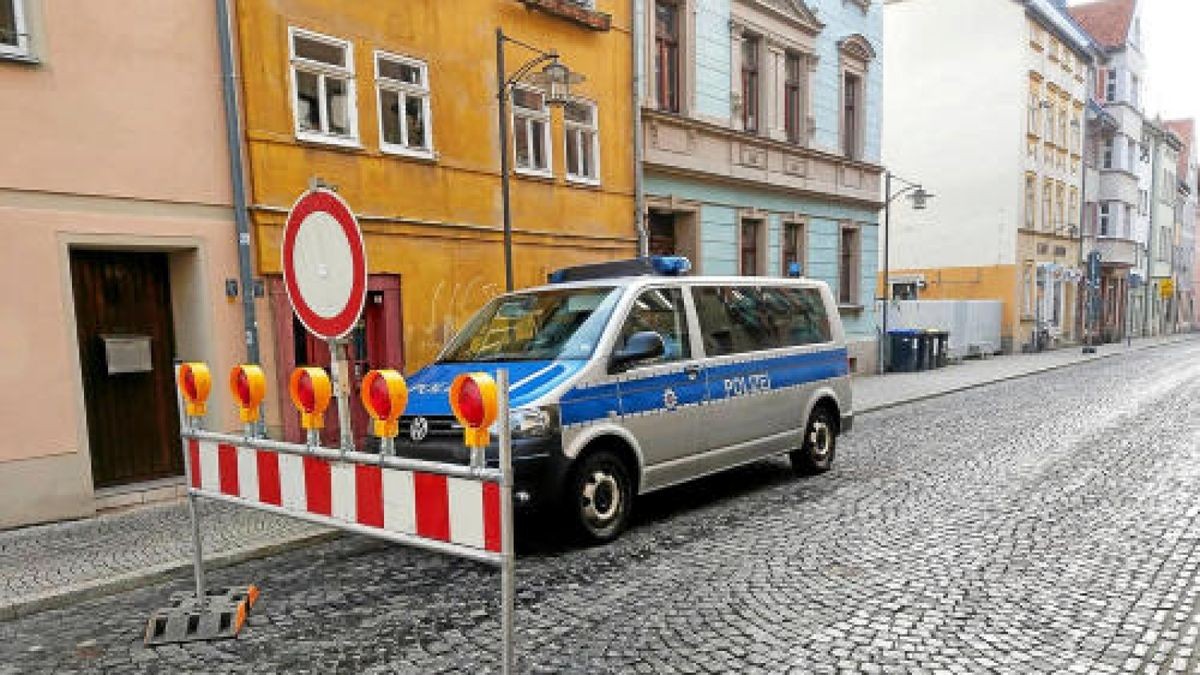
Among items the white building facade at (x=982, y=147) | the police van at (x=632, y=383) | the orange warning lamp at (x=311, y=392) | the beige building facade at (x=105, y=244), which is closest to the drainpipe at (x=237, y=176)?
the beige building facade at (x=105, y=244)

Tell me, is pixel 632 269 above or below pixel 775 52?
below

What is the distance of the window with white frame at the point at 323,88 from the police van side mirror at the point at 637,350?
17.4 ft

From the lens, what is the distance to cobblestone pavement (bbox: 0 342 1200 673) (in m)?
3.78

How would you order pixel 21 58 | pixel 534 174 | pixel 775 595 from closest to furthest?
1. pixel 775 595
2. pixel 21 58
3. pixel 534 174

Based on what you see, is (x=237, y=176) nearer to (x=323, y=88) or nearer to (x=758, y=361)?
(x=323, y=88)

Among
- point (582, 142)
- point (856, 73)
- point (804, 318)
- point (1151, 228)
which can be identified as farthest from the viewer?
point (1151, 228)

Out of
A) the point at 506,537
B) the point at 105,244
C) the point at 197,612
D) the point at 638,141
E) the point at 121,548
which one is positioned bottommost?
the point at 121,548

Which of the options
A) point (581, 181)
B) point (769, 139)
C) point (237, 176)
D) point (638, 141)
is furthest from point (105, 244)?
point (769, 139)

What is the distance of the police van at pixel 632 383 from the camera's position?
17.4ft

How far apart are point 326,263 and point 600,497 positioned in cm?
283

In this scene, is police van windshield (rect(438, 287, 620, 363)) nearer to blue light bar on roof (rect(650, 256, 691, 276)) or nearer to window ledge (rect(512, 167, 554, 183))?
blue light bar on roof (rect(650, 256, 691, 276))

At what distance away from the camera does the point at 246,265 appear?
812cm

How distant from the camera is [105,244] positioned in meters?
7.14

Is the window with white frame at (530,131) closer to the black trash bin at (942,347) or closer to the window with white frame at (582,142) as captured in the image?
the window with white frame at (582,142)
